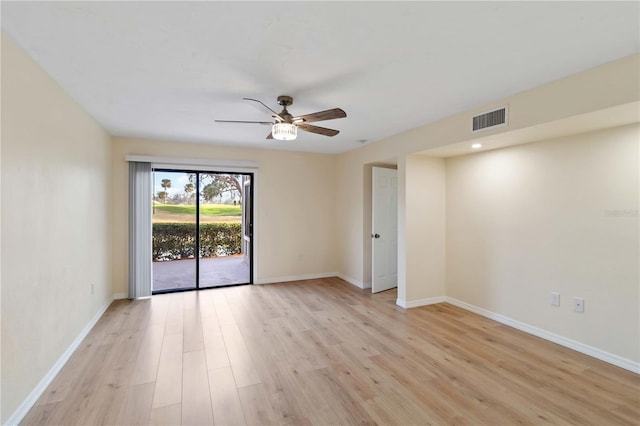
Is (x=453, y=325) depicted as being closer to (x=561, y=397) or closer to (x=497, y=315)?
(x=497, y=315)

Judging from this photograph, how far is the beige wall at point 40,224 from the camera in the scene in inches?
72.3

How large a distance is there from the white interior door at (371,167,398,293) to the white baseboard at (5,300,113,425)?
12.5 ft

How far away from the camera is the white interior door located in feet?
16.0

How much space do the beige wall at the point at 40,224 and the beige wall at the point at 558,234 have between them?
14.9ft

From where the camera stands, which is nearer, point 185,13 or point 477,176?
point 185,13

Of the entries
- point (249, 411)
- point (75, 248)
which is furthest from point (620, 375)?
point (75, 248)

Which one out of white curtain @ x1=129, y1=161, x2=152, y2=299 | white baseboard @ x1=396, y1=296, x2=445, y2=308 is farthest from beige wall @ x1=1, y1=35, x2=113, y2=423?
white baseboard @ x1=396, y1=296, x2=445, y2=308

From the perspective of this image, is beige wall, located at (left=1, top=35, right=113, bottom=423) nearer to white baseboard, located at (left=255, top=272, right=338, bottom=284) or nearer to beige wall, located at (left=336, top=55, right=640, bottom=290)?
white baseboard, located at (left=255, top=272, right=338, bottom=284)

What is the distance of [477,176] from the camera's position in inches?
154

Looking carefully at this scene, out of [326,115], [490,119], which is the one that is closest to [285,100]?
[326,115]

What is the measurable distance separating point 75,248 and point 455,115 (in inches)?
168

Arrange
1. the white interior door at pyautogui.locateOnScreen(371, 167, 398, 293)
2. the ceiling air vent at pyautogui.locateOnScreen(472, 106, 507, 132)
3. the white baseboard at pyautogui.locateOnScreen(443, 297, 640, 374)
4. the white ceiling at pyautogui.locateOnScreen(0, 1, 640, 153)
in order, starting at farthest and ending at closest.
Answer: the white interior door at pyautogui.locateOnScreen(371, 167, 398, 293) < the ceiling air vent at pyautogui.locateOnScreen(472, 106, 507, 132) < the white baseboard at pyautogui.locateOnScreen(443, 297, 640, 374) < the white ceiling at pyautogui.locateOnScreen(0, 1, 640, 153)

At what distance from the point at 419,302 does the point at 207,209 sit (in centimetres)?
383

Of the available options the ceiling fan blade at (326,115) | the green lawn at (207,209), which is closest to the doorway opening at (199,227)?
the green lawn at (207,209)
